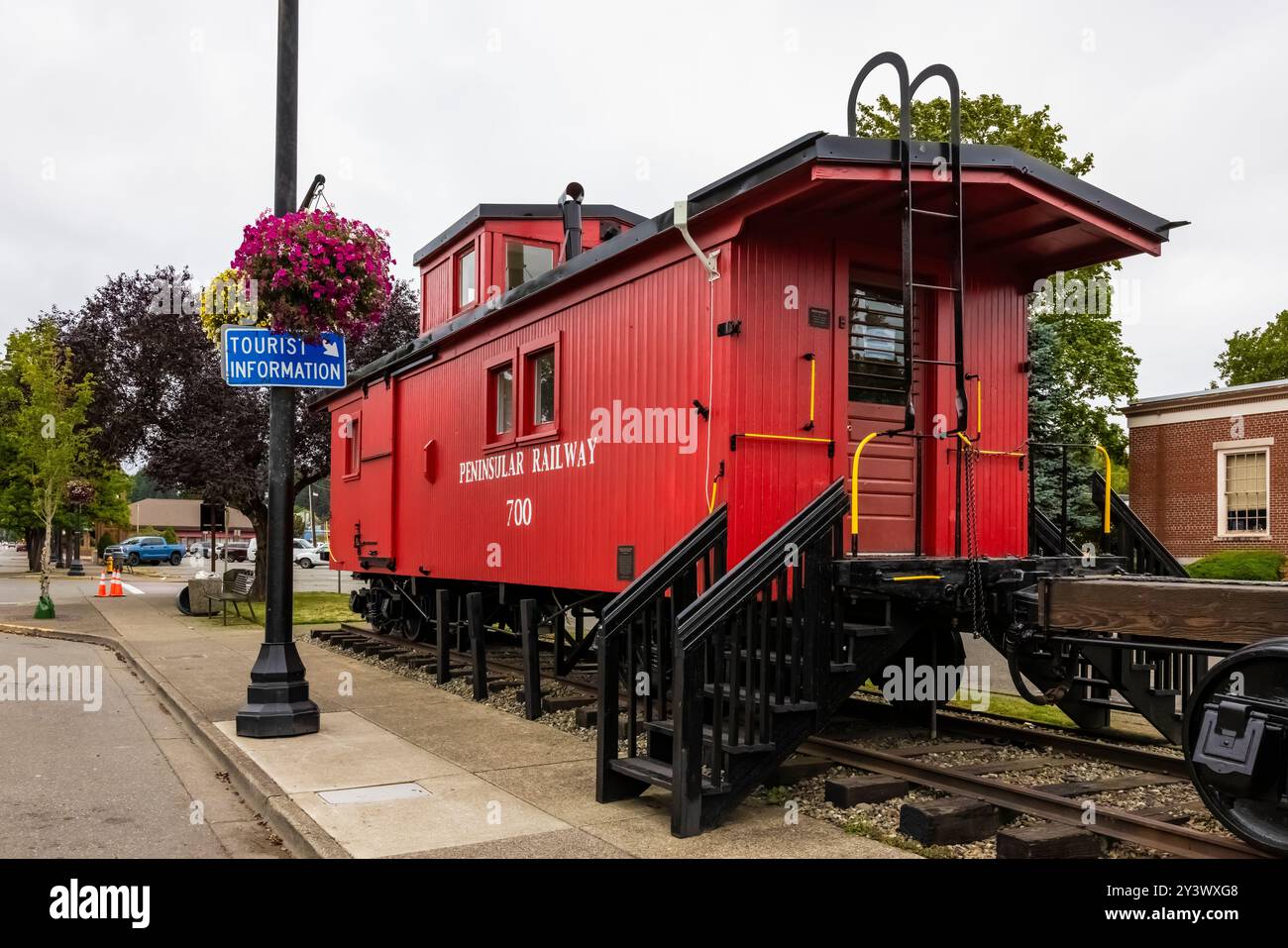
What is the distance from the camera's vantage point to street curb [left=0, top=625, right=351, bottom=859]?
5.11 metres

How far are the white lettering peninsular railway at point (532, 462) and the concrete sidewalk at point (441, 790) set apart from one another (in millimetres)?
2155

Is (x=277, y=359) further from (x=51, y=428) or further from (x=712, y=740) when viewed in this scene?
(x=51, y=428)

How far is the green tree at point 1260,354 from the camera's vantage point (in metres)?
42.4

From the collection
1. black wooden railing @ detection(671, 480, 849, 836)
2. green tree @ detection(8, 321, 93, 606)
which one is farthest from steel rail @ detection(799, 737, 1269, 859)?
green tree @ detection(8, 321, 93, 606)

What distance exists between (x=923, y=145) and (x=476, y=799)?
4.56 metres

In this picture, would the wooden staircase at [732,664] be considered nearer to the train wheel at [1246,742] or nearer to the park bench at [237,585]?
the train wheel at [1246,742]

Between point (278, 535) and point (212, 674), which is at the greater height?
point (278, 535)

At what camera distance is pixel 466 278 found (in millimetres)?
12234

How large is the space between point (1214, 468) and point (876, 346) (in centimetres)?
2250

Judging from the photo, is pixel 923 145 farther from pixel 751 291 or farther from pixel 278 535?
pixel 278 535

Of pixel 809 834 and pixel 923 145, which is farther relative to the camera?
pixel 923 145

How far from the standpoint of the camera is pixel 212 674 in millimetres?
11500
